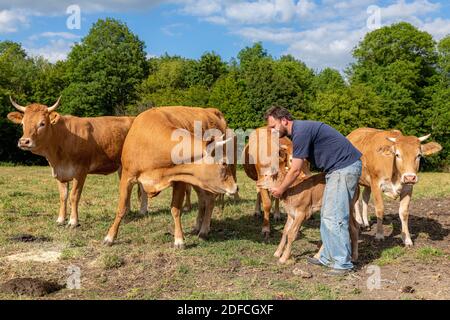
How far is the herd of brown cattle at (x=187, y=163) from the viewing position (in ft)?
25.8

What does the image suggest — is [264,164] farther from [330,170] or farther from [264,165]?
[330,170]

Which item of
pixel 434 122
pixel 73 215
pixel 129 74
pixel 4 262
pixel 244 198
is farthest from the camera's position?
pixel 129 74

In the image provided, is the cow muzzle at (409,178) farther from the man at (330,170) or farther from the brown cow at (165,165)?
the brown cow at (165,165)

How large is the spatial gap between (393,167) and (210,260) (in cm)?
397

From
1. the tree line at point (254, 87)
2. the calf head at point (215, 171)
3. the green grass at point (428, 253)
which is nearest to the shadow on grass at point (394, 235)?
the green grass at point (428, 253)

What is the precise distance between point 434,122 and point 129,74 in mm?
30696

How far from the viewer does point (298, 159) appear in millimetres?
7062

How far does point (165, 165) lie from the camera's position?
319 inches

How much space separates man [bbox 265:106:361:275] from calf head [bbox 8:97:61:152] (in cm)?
501

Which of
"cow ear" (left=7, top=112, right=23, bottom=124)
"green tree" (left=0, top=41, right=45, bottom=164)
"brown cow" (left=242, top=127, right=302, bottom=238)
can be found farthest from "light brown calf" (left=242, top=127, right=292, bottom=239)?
"green tree" (left=0, top=41, right=45, bottom=164)

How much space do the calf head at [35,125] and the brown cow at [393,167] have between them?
642cm

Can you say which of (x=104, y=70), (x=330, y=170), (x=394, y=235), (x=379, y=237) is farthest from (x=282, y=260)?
(x=104, y=70)

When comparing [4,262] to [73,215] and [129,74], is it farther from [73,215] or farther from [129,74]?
[129,74]

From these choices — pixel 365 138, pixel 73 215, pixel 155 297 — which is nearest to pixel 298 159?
pixel 155 297
